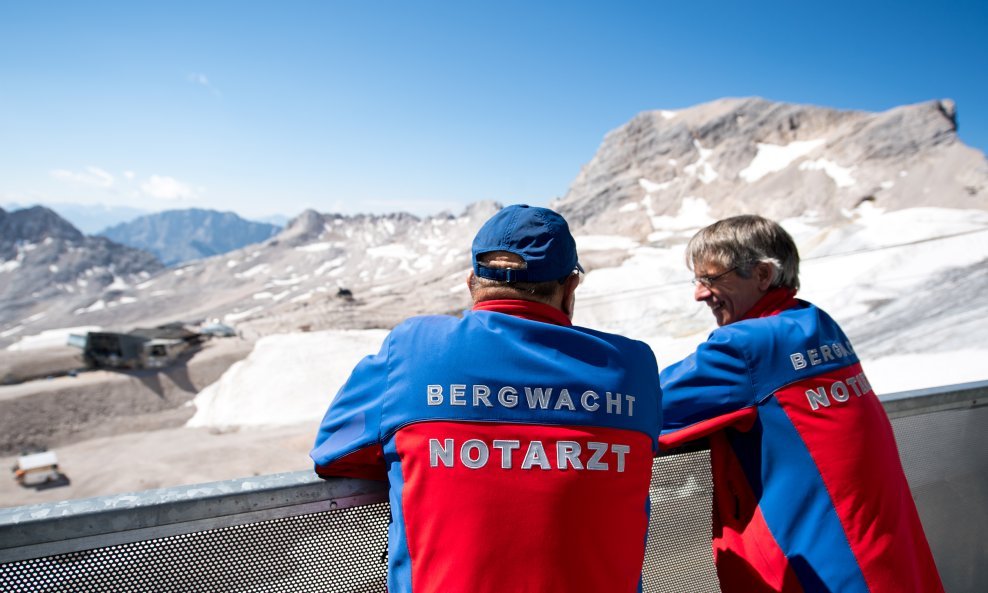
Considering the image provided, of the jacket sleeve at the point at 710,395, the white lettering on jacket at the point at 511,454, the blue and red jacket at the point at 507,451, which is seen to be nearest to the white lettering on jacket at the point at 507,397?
the blue and red jacket at the point at 507,451

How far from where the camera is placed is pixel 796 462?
211 cm

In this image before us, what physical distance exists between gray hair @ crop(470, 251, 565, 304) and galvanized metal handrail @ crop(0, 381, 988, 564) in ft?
2.50

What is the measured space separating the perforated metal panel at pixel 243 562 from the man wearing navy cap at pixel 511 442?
0.20m

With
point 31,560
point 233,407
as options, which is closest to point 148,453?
point 233,407

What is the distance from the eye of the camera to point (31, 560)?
1.50 metres

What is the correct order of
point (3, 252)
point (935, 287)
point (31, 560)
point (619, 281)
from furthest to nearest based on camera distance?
1. point (3, 252)
2. point (619, 281)
3. point (935, 287)
4. point (31, 560)

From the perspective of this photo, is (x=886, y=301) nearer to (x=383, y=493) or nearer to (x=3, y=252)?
(x=383, y=493)

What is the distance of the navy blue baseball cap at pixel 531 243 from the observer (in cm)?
182

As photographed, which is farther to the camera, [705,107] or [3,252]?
[3,252]

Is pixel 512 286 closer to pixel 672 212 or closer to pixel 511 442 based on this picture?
pixel 511 442

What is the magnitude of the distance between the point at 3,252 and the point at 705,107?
122352mm

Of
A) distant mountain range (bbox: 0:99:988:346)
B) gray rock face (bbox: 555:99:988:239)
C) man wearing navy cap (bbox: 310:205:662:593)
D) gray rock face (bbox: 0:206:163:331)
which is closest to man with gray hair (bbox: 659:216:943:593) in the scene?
man wearing navy cap (bbox: 310:205:662:593)

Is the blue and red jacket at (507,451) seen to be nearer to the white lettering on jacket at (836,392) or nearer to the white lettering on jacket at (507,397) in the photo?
the white lettering on jacket at (507,397)

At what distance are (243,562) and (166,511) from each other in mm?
292
